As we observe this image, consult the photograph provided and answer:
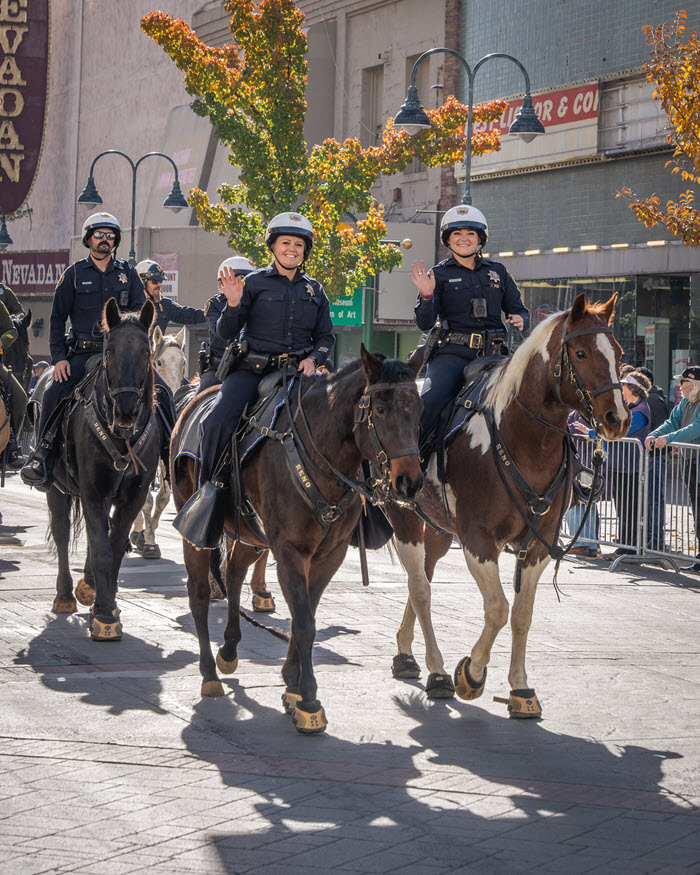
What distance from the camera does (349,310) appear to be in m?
32.9

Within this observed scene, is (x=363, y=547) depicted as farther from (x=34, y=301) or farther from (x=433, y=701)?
(x=34, y=301)

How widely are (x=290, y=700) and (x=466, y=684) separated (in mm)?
1037

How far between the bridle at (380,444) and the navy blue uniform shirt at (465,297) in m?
2.04

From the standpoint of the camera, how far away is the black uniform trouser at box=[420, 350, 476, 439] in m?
8.49

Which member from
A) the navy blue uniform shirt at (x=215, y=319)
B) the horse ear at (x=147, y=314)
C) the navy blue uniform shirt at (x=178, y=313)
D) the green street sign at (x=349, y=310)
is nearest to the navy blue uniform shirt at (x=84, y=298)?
the navy blue uniform shirt at (x=215, y=319)

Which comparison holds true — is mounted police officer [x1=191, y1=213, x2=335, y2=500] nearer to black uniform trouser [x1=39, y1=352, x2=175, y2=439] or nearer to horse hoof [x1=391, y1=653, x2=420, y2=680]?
horse hoof [x1=391, y1=653, x2=420, y2=680]

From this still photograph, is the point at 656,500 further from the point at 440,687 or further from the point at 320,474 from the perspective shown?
the point at 320,474

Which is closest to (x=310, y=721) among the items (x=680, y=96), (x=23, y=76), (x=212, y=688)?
(x=212, y=688)

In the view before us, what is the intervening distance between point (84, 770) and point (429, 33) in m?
28.3

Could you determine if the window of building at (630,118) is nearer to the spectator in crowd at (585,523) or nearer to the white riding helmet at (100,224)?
the spectator in crowd at (585,523)

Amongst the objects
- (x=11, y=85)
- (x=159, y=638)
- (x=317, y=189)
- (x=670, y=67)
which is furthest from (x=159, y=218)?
(x=159, y=638)

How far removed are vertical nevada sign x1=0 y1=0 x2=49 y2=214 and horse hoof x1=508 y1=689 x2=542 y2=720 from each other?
51.1 m

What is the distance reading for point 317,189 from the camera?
27.5 metres

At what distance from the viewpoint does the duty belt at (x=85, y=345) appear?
34.4 feet
